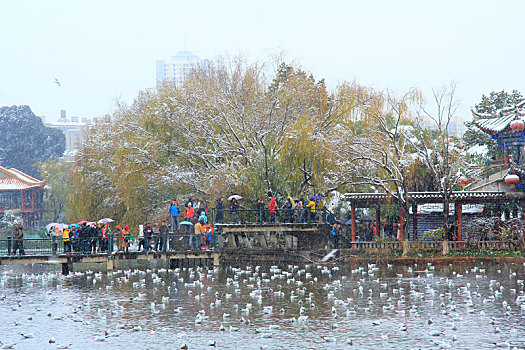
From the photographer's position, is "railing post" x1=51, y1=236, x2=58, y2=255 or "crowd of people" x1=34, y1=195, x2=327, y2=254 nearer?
"railing post" x1=51, y1=236, x2=58, y2=255

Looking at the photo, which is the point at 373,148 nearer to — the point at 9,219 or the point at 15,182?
the point at 9,219

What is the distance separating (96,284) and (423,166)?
19.6 m

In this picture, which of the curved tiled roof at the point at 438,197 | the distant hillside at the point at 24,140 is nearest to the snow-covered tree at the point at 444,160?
the curved tiled roof at the point at 438,197

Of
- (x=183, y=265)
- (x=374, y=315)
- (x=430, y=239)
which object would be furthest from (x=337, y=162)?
(x=374, y=315)

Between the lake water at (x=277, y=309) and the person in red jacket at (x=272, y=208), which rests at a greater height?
the person in red jacket at (x=272, y=208)

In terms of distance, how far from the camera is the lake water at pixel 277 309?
16516mm

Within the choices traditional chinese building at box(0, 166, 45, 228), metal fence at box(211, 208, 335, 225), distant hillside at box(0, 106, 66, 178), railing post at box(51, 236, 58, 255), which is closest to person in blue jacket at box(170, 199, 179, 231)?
metal fence at box(211, 208, 335, 225)

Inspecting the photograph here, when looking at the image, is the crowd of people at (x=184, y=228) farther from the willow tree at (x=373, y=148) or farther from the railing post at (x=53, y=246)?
the willow tree at (x=373, y=148)

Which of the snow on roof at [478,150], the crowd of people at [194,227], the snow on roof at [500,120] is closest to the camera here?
the crowd of people at [194,227]

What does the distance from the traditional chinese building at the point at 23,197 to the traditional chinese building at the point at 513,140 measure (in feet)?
164

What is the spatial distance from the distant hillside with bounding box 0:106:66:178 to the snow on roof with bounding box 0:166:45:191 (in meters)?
18.0

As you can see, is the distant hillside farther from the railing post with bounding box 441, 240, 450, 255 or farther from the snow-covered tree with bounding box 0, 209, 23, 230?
the railing post with bounding box 441, 240, 450, 255

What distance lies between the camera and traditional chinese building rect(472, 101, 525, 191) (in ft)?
111

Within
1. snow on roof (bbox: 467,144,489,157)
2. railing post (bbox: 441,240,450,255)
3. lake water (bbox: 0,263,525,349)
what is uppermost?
snow on roof (bbox: 467,144,489,157)
